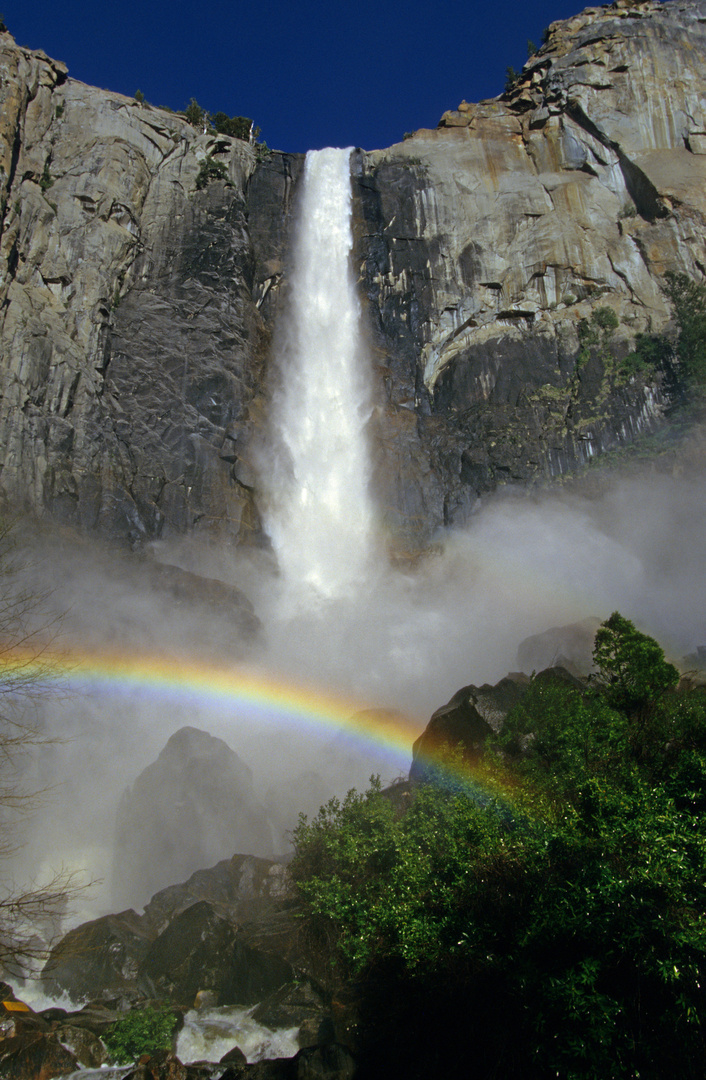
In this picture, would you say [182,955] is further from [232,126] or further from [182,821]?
[232,126]

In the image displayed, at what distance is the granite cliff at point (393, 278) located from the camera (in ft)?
128

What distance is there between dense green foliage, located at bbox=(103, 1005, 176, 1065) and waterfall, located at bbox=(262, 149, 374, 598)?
2706 cm

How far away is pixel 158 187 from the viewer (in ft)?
153

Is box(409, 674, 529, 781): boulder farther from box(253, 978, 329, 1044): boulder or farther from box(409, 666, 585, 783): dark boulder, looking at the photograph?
box(253, 978, 329, 1044): boulder

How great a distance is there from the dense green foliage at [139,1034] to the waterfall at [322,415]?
88.8 ft

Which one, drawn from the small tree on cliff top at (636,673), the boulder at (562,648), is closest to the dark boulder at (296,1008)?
the small tree on cliff top at (636,673)

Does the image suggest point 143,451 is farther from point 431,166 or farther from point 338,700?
point 431,166

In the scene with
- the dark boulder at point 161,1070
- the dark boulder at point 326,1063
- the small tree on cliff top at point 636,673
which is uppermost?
the small tree on cliff top at point 636,673

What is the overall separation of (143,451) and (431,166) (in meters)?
30.6

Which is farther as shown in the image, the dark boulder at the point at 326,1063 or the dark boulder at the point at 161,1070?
the dark boulder at the point at 161,1070

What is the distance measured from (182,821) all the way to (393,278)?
36.7 meters

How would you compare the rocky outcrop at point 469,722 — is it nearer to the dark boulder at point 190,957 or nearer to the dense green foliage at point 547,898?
the dense green foliage at point 547,898

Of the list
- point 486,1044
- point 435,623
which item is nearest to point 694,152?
point 435,623

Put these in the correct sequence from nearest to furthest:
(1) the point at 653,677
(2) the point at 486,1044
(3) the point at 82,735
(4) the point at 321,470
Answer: (2) the point at 486,1044, (1) the point at 653,677, (3) the point at 82,735, (4) the point at 321,470
